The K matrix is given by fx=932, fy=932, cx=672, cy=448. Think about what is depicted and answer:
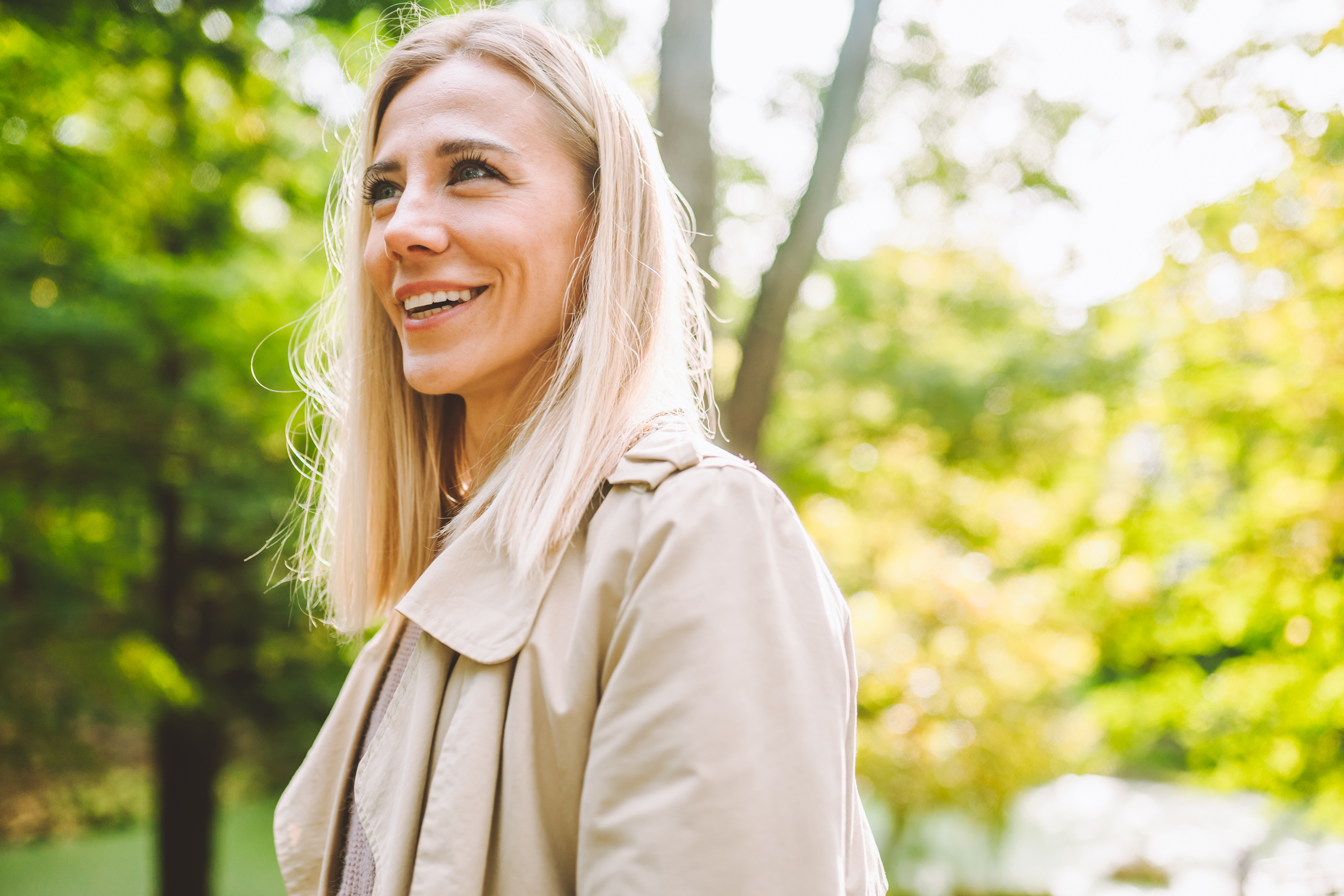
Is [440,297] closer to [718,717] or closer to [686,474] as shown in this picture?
[686,474]

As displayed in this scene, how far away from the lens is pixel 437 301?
1.38 metres

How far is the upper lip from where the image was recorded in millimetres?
1354

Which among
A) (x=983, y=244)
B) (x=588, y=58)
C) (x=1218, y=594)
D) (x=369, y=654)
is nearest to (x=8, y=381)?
(x=369, y=654)

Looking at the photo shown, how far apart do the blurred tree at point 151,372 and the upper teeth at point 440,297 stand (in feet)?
10.7

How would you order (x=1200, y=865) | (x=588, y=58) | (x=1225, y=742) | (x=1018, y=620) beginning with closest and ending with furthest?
(x=588, y=58)
(x=1225, y=742)
(x=1018, y=620)
(x=1200, y=865)

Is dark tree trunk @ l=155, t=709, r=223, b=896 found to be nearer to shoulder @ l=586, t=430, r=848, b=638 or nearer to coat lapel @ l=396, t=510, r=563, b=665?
coat lapel @ l=396, t=510, r=563, b=665

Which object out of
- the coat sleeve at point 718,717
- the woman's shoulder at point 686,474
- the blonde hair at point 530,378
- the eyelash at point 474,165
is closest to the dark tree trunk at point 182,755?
the blonde hair at point 530,378

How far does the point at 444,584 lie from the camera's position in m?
A: 1.23

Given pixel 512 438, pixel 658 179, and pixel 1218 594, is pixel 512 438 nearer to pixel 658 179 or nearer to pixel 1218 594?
pixel 658 179

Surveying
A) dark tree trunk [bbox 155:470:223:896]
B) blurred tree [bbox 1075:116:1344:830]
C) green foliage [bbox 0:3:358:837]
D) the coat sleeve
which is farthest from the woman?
dark tree trunk [bbox 155:470:223:896]

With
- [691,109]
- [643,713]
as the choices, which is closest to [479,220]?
[643,713]

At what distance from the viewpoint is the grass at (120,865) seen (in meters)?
13.7

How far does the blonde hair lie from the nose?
21cm

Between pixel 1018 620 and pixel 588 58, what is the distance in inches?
473
